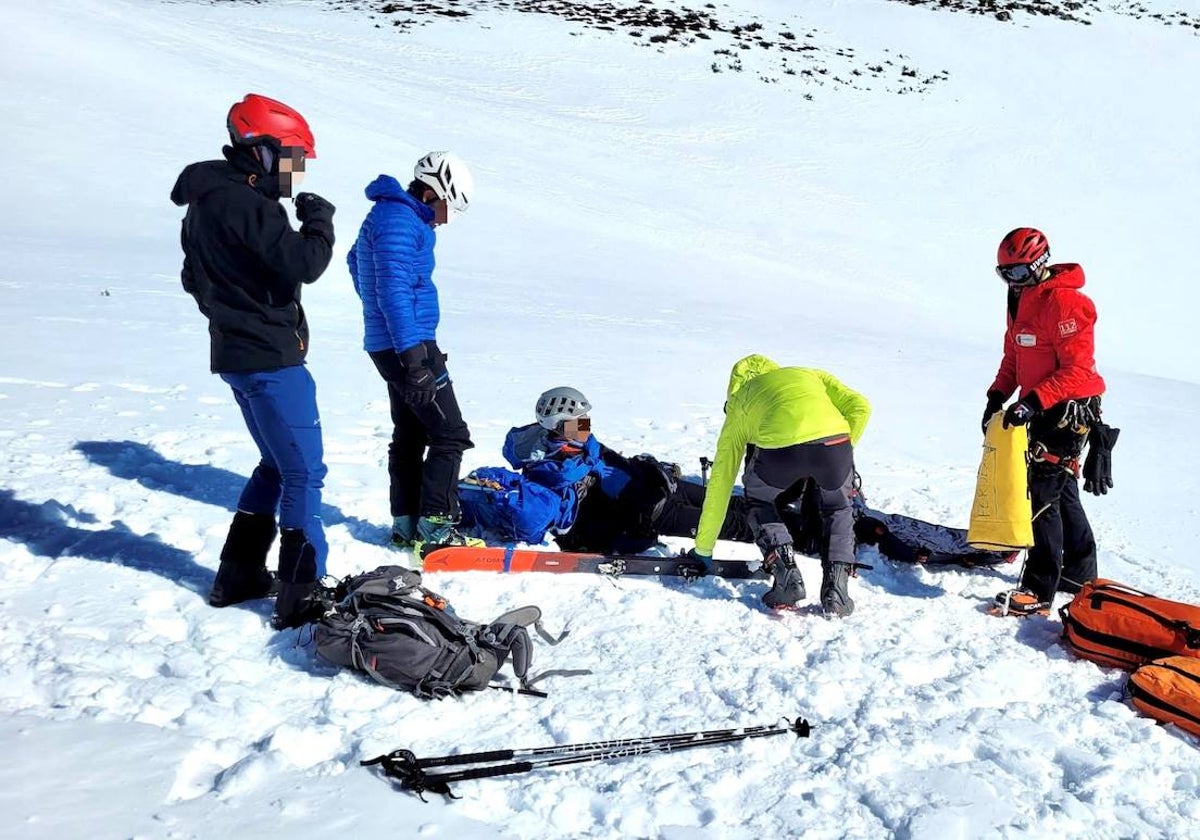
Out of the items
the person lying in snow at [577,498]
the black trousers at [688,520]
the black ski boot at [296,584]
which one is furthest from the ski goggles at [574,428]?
the black ski boot at [296,584]

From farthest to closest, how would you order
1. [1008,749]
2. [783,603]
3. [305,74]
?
[305,74] → [783,603] → [1008,749]

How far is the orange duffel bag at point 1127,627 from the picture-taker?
14.6 ft

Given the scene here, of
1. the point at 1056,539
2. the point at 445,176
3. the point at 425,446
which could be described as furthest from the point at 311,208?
the point at 1056,539

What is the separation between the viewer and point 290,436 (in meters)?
4.37

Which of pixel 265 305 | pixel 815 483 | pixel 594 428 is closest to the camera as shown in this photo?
pixel 265 305

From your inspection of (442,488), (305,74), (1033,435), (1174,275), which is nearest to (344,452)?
(442,488)

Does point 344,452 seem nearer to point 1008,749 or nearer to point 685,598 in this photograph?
point 685,598

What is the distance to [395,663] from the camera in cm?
400

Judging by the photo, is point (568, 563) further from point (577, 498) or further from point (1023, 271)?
point (1023, 271)

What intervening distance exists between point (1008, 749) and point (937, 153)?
80.9 feet

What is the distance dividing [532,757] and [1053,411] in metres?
3.49

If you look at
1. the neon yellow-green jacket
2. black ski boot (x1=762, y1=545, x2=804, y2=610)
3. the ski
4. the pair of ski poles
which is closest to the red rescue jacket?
the neon yellow-green jacket

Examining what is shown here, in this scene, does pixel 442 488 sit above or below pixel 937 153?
below

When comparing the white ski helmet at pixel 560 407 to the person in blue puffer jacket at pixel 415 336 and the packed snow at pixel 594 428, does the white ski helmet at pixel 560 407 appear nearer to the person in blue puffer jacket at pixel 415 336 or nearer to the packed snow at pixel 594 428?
the person in blue puffer jacket at pixel 415 336
